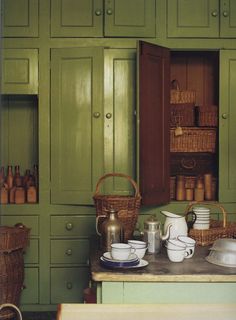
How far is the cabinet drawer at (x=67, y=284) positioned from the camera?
146 inches

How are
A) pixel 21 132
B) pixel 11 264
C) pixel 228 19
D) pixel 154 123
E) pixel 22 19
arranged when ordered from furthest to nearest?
pixel 21 132
pixel 228 19
pixel 22 19
pixel 154 123
pixel 11 264

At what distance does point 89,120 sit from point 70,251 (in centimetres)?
98

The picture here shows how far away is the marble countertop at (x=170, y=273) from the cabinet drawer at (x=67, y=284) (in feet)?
5.28

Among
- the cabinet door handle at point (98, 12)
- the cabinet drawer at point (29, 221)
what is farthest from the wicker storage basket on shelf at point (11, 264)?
the cabinet door handle at point (98, 12)

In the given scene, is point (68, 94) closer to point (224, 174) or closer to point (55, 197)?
point (55, 197)

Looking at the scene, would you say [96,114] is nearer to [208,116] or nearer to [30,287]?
[208,116]

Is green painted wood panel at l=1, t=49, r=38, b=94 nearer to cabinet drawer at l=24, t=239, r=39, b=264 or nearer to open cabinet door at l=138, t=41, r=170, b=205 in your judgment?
open cabinet door at l=138, t=41, r=170, b=205

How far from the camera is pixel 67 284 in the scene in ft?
12.2

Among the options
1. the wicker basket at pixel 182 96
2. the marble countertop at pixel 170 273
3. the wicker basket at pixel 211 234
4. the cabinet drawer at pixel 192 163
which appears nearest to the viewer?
the marble countertop at pixel 170 273

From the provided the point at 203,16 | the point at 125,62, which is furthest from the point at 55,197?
the point at 203,16

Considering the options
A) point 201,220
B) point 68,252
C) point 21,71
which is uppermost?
point 21,71

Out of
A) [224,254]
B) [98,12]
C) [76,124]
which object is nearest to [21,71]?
[76,124]

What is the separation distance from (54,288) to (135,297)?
6.03 feet

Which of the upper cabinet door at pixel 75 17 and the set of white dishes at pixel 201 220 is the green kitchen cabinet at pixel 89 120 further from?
the set of white dishes at pixel 201 220
